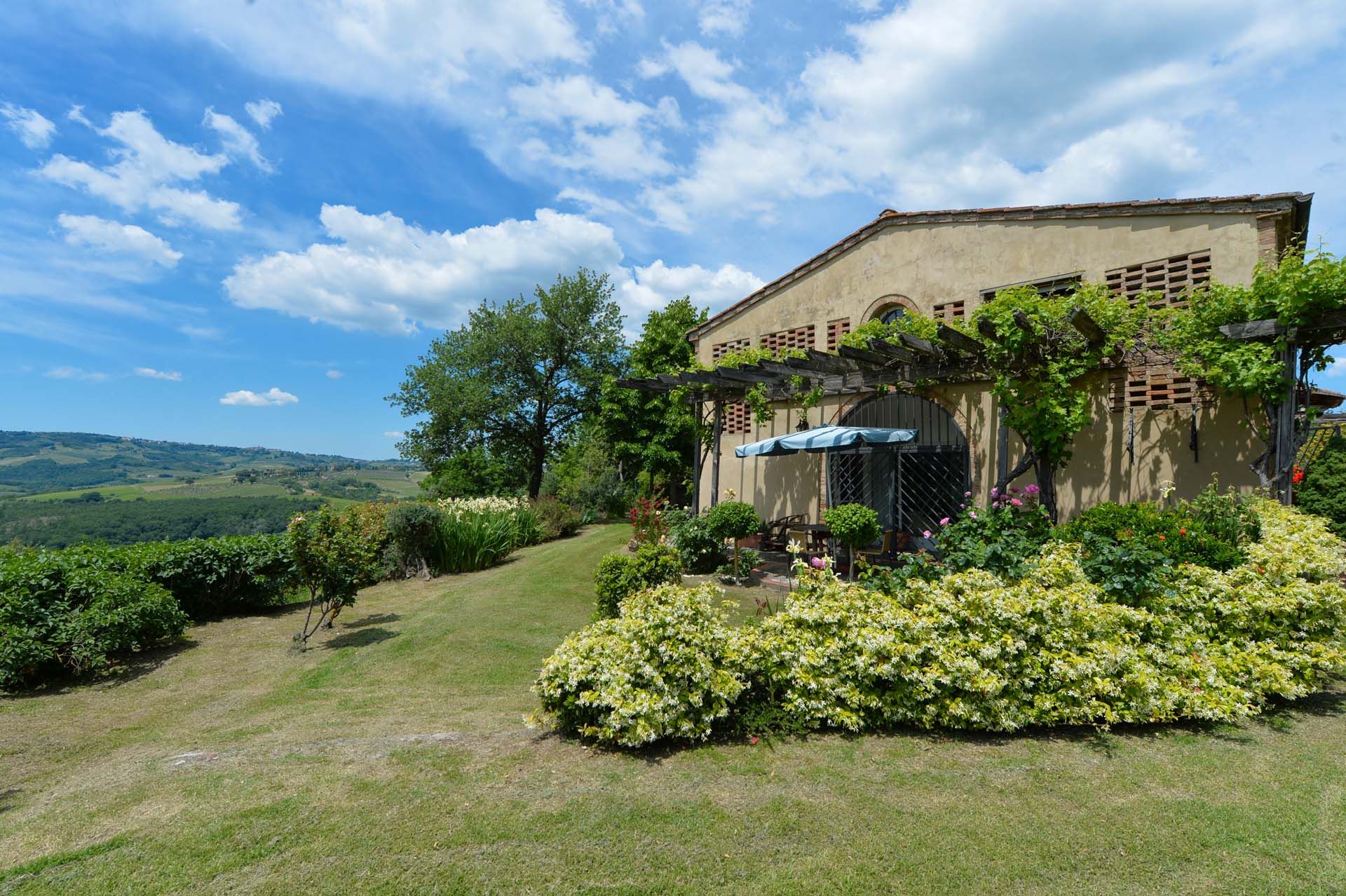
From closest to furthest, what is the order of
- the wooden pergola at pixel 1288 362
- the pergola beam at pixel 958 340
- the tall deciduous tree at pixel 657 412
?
the wooden pergola at pixel 1288 362 → the pergola beam at pixel 958 340 → the tall deciduous tree at pixel 657 412

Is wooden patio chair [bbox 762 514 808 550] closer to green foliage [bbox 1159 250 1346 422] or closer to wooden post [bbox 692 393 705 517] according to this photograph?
wooden post [bbox 692 393 705 517]

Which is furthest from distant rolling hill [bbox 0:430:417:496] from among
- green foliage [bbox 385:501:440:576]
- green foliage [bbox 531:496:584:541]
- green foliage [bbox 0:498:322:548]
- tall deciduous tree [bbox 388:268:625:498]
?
green foliage [bbox 385:501:440:576]

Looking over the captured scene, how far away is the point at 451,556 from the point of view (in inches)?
Result: 515

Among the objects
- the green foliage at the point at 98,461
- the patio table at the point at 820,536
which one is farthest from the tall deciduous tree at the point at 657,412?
the green foliage at the point at 98,461

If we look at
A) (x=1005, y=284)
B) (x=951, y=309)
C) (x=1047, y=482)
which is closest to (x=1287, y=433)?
(x=1047, y=482)

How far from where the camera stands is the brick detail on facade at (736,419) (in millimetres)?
15266

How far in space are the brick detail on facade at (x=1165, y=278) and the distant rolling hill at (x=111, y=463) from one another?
192ft

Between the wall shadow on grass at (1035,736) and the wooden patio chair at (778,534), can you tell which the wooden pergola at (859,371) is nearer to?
the wooden patio chair at (778,534)

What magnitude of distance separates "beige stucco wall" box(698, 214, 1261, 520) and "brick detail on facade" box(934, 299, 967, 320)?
11 centimetres

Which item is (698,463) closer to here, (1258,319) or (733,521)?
(733,521)

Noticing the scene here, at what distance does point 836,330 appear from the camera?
44.8 feet

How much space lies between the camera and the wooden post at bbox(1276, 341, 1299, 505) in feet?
24.3

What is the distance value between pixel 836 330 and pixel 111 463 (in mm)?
102896

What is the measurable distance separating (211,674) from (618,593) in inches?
181
